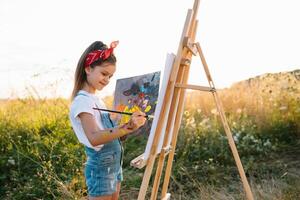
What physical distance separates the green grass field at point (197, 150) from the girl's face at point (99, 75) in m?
1.54

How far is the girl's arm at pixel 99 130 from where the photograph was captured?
245cm

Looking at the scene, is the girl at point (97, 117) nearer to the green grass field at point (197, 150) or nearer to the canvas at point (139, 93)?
the canvas at point (139, 93)

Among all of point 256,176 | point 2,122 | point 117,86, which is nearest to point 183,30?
point 117,86

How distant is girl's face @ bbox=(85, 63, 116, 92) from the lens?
103 inches

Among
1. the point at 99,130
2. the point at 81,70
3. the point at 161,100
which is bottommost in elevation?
the point at 99,130

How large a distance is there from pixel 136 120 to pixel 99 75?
33 cm

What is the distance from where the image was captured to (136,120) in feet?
8.24

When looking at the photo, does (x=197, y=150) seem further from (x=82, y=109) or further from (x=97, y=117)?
(x=82, y=109)

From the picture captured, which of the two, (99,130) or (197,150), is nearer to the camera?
(99,130)

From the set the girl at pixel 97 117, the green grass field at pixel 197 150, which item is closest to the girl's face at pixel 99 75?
the girl at pixel 97 117

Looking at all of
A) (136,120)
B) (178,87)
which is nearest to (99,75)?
(136,120)

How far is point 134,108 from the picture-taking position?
275cm

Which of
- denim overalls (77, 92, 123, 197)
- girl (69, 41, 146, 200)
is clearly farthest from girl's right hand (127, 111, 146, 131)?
denim overalls (77, 92, 123, 197)

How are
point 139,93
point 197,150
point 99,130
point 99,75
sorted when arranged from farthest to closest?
Result: point 197,150 < point 139,93 < point 99,75 < point 99,130
